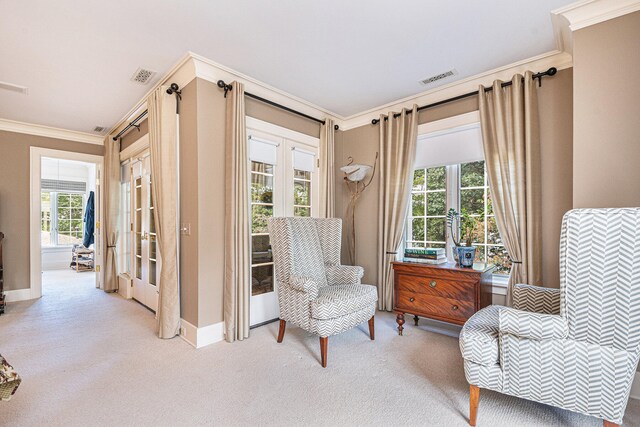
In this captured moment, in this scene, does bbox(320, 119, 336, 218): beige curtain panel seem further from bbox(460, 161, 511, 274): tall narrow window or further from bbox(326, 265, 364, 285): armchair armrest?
bbox(460, 161, 511, 274): tall narrow window

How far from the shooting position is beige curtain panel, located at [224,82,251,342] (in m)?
2.79

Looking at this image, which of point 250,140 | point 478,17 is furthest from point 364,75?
point 250,140

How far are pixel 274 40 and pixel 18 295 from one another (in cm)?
504

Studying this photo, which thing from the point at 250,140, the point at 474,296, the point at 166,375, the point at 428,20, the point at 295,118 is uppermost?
the point at 428,20

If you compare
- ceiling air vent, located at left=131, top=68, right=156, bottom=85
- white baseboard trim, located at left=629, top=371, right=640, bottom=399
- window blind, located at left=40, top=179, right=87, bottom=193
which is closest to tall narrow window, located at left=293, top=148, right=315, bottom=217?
ceiling air vent, located at left=131, top=68, right=156, bottom=85

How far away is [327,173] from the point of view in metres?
3.87

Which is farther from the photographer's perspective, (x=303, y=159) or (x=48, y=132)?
(x=48, y=132)

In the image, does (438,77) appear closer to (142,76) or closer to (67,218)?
(142,76)

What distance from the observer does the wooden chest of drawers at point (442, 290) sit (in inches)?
101

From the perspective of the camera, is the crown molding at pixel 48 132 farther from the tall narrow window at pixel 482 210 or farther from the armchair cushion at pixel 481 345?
the armchair cushion at pixel 481 345

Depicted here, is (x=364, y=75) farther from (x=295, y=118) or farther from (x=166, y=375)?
(x=166, y=375)

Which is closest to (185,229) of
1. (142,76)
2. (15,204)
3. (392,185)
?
(142,76)

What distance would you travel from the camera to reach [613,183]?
1.95 metres

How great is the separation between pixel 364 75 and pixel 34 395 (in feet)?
11.8
